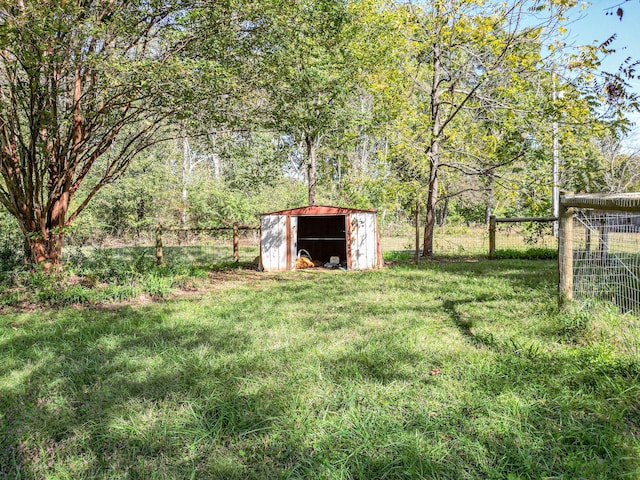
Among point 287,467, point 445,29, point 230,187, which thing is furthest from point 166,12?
point 230,187

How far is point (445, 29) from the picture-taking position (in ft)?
28.9

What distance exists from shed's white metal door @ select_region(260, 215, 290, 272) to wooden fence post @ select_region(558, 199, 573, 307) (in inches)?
264

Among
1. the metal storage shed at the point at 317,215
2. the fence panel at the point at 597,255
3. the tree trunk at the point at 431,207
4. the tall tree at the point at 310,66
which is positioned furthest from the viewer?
the tree trunk at the point at 431,207

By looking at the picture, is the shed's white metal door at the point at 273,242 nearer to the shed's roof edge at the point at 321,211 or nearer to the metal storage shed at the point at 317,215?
the metal storage shed at the point at 317,215

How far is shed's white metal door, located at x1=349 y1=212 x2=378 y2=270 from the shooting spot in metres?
9.56

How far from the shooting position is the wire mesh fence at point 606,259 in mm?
3496

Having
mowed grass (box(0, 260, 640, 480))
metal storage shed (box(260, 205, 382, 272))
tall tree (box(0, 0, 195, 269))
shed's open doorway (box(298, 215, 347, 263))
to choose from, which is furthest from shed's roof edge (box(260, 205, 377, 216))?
mowed grass (box(0, 260, 640, 480))

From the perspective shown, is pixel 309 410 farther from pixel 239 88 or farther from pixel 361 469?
pixel 239 88

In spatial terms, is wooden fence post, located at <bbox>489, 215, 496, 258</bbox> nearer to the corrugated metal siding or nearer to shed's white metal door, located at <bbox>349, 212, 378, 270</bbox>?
the corrugated metal siding

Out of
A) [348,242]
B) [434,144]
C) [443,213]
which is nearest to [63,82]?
[348,242]

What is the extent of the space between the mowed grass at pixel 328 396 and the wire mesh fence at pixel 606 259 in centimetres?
43

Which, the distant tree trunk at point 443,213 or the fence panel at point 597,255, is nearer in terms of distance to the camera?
the fence panel at point 597,255

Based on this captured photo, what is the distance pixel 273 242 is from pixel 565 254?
6922 millimetres

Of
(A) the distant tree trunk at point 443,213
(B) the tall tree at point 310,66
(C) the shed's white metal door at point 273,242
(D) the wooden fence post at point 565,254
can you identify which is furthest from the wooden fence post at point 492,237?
(A) the distant tree trunk at point 443,213
